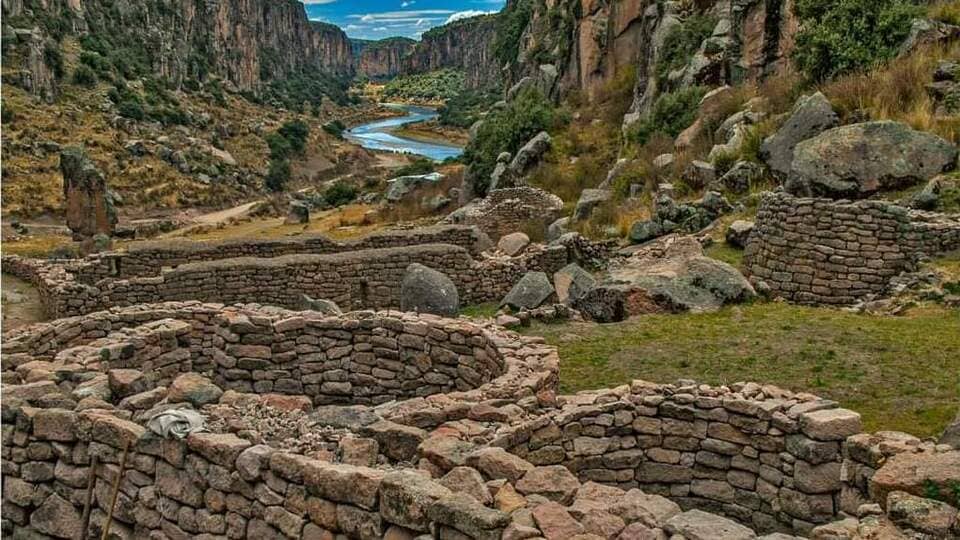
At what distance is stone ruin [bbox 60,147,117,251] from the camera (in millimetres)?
33375

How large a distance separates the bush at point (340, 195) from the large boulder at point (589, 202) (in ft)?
99.0

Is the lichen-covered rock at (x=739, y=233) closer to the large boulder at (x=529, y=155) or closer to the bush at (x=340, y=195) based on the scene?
the large boulder at (x=529, y=155)

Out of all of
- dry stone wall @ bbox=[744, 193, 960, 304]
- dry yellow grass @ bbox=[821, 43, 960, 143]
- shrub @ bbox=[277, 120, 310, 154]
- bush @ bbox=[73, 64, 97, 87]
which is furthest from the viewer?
shrub @ bbox=[277, 120, 310, 154]

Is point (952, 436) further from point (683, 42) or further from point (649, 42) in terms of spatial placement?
point (649, 42)

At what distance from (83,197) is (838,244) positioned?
28806 millimetres


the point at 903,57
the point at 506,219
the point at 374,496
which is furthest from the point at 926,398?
the point at 506,219

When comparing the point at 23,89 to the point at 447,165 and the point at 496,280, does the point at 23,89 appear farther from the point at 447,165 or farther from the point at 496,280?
the point at 496,280

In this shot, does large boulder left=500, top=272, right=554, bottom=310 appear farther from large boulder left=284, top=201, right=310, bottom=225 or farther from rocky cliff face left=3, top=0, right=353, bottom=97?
rocky cliff face left=3, top=0, right=353, bottom=97

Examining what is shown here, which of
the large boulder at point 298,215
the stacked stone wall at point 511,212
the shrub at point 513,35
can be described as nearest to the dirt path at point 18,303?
the stacked stone wall at point 511,212

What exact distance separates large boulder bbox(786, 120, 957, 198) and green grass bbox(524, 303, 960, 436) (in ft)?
10.3

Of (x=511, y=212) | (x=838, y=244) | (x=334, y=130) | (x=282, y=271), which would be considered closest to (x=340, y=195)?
(x=511, y=212)

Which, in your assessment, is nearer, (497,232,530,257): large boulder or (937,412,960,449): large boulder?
(937,412,960,449): large boulder

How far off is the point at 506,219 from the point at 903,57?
1224cm

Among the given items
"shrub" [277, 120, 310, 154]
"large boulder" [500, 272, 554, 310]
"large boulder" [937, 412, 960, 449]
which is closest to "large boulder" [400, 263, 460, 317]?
"large boulder" [500, 272, 554, 310]
